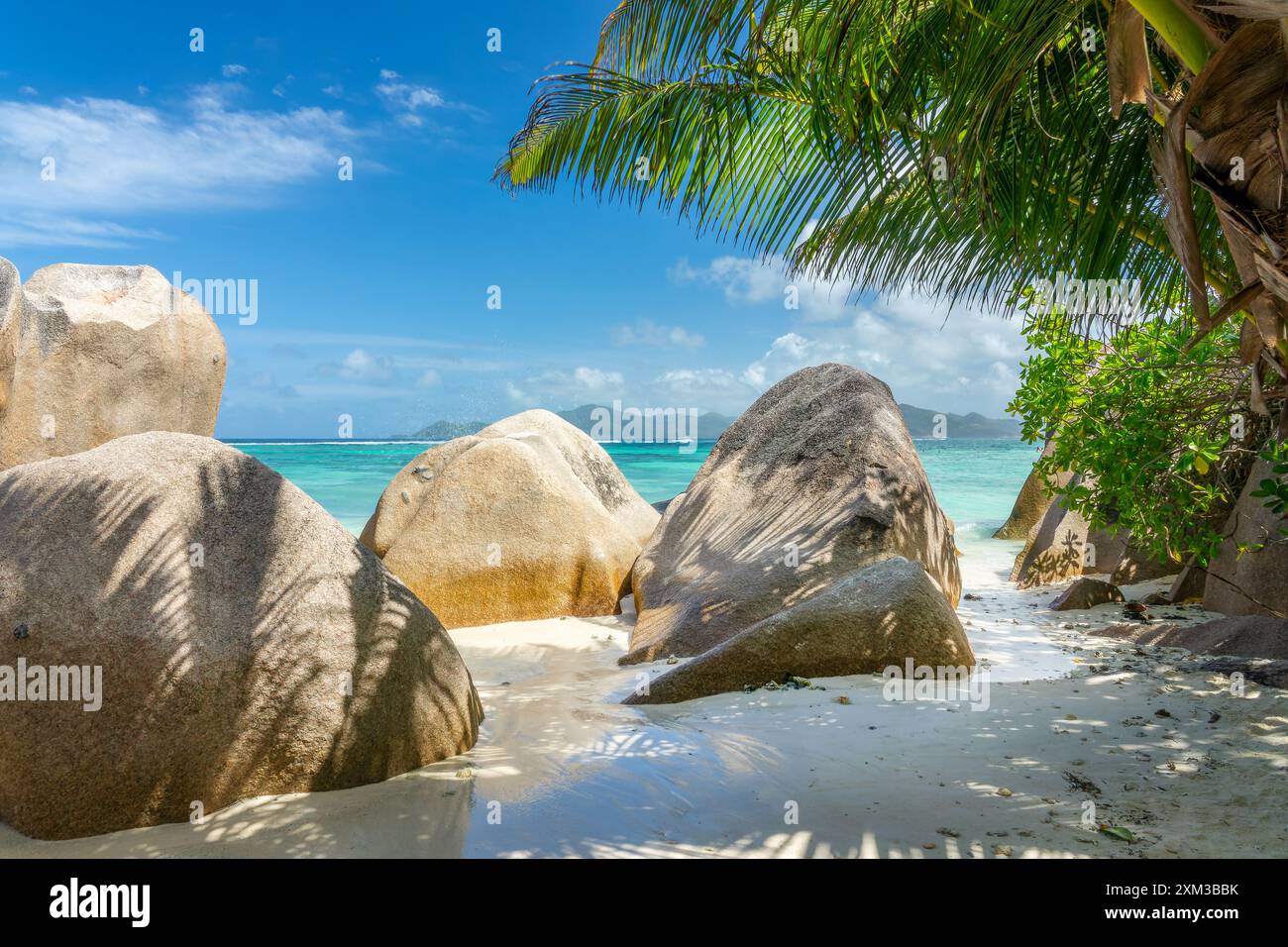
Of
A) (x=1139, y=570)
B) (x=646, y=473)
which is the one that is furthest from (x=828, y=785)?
(x=646, y=473)

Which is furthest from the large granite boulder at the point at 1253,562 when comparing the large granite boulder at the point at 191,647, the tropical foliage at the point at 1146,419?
the large granite boulder at the point at 191,647

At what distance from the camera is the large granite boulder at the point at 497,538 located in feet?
24.9

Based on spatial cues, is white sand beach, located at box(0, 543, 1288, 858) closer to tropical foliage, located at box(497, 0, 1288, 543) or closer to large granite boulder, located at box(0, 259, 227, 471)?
tropical foliage, located at box(497, 0, 1288, 543)

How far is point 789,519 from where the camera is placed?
22.5ft

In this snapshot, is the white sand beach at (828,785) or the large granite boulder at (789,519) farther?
the large granite boulder at (789,519)

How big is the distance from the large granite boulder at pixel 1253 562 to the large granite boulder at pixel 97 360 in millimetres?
10275

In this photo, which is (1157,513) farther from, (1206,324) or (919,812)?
(919,812)

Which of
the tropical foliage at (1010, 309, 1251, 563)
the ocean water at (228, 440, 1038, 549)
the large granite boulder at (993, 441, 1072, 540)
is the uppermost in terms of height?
the tropical foliage at (1010, 309, 1251, 563)

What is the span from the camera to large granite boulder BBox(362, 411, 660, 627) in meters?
7.59

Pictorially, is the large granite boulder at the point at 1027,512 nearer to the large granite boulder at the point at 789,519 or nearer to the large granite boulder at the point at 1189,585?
the large granite boulder at the point at 1189,585

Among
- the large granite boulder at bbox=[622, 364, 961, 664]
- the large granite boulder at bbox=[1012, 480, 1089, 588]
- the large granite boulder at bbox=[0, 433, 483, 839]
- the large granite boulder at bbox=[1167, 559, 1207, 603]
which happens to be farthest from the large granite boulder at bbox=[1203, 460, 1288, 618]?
the large granite boulder at bbox=[0, 433, 483, 839]

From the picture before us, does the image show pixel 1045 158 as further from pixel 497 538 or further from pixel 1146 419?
→ pixel 497 538

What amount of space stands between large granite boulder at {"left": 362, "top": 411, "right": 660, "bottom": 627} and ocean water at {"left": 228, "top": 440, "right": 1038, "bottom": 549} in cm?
798

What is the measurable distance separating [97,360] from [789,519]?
756 centimetres
